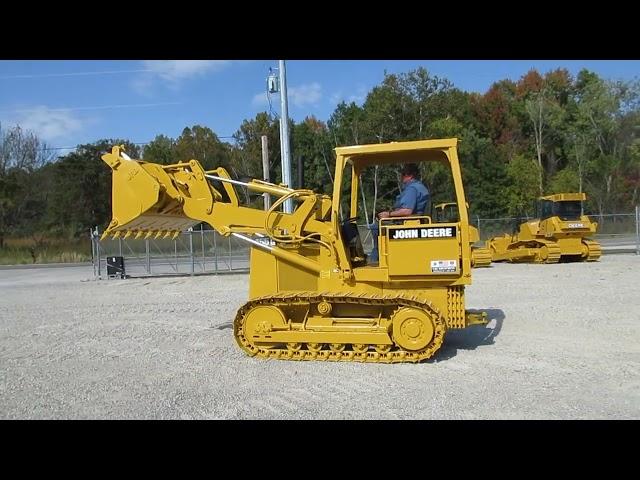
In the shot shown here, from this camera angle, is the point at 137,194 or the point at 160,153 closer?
the point at 137,194

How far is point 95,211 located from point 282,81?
3141 cm

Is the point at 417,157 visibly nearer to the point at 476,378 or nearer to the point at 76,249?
the point at 476,378

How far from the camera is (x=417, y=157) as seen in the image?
7312 mm

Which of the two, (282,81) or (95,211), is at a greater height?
(282,81)

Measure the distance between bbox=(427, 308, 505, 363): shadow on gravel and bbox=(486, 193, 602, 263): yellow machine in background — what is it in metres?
11.3

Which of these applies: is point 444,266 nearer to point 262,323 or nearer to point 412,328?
point 412,328

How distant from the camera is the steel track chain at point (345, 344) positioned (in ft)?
21.4

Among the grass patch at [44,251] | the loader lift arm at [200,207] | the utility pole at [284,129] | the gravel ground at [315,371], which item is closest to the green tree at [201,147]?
the grass patch at [44,251]

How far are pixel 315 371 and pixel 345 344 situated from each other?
22.8 inches

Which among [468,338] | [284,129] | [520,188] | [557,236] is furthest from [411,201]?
[520,188]

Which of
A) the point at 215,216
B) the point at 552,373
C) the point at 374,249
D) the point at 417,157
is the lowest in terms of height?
the point at 552,373

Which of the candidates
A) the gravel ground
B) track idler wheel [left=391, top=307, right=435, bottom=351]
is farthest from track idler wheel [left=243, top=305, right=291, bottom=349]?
track idler wheel [left=391, top=307, right=435, bottom=351]

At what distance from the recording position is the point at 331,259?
284 inches
